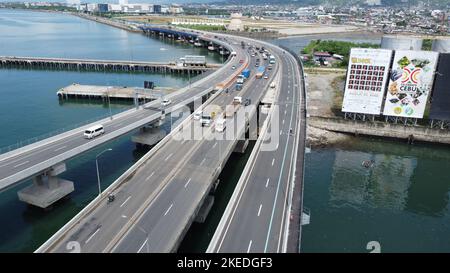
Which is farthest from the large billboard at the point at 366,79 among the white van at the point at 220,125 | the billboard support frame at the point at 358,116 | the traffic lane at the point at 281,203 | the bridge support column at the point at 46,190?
the bridge support column at the point at 46,190

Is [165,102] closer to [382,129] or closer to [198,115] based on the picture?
[198,115]

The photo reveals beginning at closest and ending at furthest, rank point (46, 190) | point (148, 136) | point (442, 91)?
point (46, 190) < point (148, 136) < point (442, 91)

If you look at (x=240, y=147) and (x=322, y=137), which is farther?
(x=322, y=137)

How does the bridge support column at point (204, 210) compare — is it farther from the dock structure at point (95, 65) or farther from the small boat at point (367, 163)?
the dock structure at point (95, 65)

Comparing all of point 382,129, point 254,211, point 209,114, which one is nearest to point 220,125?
point 209,114

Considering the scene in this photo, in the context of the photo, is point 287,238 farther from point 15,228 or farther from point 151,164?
point 15,228

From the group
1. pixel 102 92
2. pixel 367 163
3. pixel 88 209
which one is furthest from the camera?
pixel 102 92
